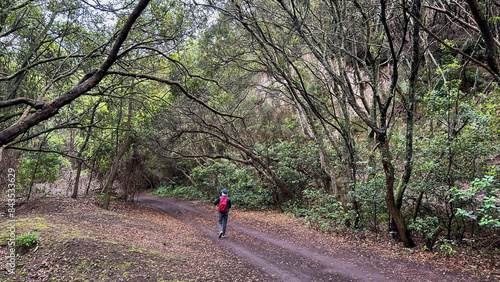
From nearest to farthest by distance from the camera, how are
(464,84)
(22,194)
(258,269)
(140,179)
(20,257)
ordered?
(20,257) < (258,269) < (22,194) < (464,84) < (140,179)

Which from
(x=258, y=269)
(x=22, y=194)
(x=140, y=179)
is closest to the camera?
(x=258, y=269)

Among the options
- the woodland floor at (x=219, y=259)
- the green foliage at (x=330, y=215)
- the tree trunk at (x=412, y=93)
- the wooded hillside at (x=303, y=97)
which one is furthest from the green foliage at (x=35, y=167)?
the tree trunk at (x=412, y=93)

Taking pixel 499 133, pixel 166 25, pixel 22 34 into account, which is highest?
pixel 166 25

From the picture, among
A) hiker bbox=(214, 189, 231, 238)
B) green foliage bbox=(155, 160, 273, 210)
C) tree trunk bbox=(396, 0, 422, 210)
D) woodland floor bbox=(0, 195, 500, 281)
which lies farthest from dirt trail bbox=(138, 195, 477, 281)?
green foliage bbox=(155, 160, 273, 210)

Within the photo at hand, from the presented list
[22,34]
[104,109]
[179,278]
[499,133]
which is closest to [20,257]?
[179,278]

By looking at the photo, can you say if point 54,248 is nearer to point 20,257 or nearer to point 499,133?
point 20,257

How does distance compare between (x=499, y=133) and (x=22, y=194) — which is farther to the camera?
(x=22, y=194)

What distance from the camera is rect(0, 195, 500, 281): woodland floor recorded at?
446 cm

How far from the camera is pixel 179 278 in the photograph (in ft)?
15.1

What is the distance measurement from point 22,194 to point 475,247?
1785 centimetres

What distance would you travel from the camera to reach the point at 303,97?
33.4 feet

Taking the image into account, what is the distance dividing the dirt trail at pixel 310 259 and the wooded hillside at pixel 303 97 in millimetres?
1144

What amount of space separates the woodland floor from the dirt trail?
2 cm

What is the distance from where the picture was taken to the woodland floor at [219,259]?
14.6 feet
